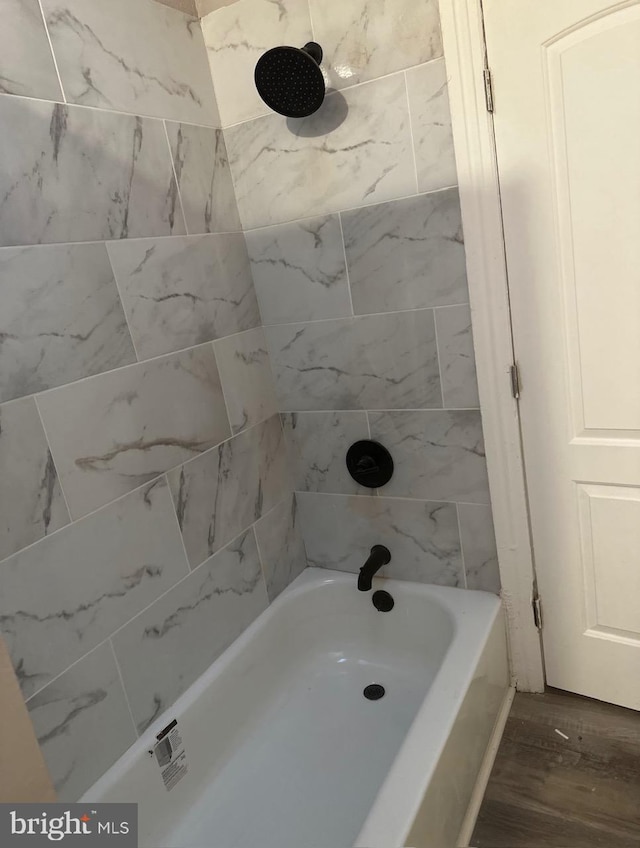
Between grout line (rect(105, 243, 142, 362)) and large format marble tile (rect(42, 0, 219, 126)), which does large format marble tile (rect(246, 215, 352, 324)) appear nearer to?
large format marble tile (rect(42, 0, 219, 126))

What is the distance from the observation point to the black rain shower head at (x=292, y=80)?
149 centimetres

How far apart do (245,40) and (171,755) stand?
199 centimetres

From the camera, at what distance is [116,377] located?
1.46 meters

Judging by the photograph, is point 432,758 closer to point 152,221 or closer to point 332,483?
point 332,483

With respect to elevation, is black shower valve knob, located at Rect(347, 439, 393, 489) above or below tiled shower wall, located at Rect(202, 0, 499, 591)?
below

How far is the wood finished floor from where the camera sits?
145cm

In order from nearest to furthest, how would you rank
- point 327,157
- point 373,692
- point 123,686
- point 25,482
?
point 25,482, point 123,686, point 327,157, point 373,692

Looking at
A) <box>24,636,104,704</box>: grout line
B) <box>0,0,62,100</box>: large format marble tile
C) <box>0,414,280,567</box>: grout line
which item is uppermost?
<box>0,0,62,100</box>: large format marble tile

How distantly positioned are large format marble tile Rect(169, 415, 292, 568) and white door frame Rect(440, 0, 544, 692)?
0.72 metres

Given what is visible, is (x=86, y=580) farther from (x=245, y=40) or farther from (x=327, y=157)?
(x=245, y=40)

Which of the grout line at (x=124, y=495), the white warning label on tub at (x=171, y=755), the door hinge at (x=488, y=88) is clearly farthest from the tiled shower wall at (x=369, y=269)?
the white warning label on tub at (x=171, y=755)

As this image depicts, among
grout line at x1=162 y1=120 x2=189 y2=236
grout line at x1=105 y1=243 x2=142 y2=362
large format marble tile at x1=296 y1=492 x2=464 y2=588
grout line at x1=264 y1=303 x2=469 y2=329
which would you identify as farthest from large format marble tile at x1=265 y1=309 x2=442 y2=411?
grout line at x1=105 y1=243 x2=142 y2=362

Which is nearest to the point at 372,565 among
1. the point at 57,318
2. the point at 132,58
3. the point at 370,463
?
the point at 370,463

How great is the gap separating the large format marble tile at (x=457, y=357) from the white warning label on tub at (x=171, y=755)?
118 cm
